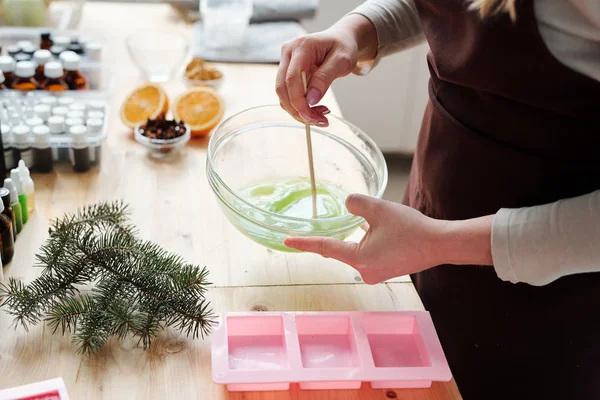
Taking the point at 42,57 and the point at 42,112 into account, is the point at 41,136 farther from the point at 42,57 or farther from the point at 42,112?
the point at 42,57

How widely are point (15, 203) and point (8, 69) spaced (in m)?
0.50

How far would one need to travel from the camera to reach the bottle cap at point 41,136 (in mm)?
1270

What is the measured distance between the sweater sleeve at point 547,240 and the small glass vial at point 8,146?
885 mm

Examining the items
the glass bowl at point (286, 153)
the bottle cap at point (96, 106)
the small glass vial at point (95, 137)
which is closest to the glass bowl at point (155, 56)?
the bottle cap at point (96, 106)

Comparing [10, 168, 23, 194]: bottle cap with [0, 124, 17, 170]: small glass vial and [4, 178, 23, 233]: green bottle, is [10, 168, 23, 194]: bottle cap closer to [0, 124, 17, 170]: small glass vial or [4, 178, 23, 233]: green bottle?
[4, 178, 23, 233]: green bottle

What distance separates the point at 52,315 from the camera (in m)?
0.95

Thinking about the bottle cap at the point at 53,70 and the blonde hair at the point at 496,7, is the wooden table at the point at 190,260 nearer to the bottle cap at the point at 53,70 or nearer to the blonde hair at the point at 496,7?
the bottle cap at the point at 53,70

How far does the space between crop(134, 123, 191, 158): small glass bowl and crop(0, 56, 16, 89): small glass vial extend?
0.31 metres

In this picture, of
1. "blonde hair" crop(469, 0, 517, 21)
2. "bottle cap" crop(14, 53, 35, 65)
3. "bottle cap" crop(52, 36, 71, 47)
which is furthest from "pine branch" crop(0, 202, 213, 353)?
"bottle cap" crop(52, 36, 71, 47)

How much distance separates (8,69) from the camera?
1.47m

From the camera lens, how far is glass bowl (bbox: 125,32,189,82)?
1.69 metres

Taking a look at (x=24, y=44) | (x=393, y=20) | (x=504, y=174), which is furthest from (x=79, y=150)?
(x=504, y=174)

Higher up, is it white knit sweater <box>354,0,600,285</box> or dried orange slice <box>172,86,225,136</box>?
white knit sweater <box>354,0,600,285</box>

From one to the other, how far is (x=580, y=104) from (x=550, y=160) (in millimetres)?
91
